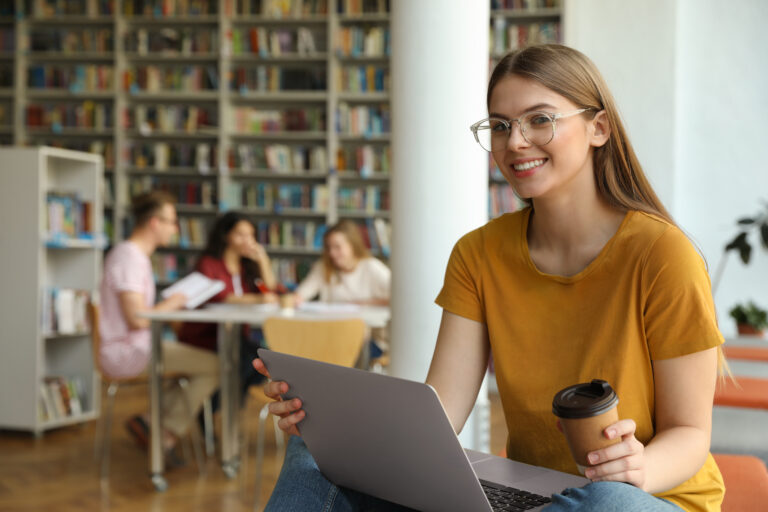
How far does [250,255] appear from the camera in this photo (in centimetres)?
435

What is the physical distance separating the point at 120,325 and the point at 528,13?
11.9 feet

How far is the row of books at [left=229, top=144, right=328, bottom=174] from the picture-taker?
614 cm

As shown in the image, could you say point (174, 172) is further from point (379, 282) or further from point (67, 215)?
point (379, 282)

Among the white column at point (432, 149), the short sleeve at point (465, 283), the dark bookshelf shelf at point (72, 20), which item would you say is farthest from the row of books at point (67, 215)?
the short sleeve at point (465, 283)

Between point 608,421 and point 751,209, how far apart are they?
478 centimetres

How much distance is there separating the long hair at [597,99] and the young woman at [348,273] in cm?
298

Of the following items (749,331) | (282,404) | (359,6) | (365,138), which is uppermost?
(359,6)

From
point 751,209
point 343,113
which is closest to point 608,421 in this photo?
point 751,209

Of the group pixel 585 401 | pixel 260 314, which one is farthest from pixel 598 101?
pixel 260 314

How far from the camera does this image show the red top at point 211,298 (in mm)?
3975

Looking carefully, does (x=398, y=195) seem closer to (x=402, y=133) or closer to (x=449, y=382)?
(x=402, y=133)

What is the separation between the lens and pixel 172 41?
6309mm

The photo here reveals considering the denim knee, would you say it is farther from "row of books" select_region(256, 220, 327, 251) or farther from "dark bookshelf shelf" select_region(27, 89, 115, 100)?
"dark bookshelf shelf" select_region(27, 89, 115, 100)

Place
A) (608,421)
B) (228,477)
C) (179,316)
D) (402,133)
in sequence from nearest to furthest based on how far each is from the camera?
(608,421) < (402,133) < (179,316) < (228,477)
